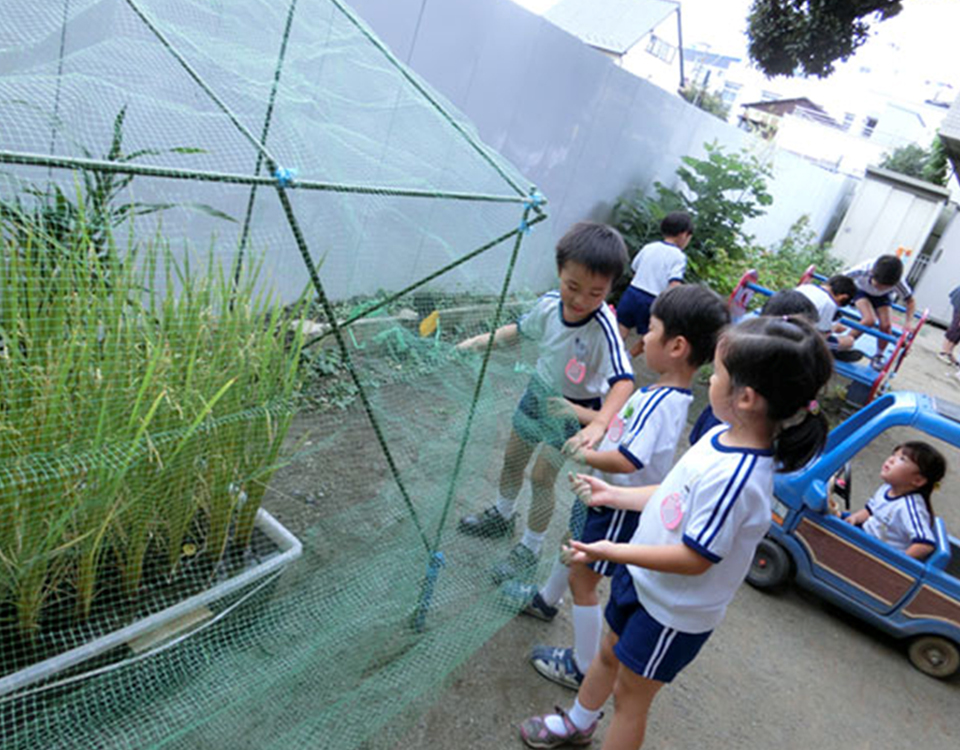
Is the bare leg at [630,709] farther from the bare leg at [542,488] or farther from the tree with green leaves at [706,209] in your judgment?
the tree with green leaves at [706,209]

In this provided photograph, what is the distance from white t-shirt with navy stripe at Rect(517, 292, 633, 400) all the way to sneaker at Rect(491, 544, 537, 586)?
1.94 feet

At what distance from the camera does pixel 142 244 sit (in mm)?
2141

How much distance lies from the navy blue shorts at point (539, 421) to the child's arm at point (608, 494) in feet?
1.30

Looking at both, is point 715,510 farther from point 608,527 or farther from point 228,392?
point 228,392

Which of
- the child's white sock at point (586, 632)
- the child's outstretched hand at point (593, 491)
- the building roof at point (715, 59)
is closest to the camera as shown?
the child's outstretched hand at point (593, 491)

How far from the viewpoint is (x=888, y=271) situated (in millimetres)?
6070

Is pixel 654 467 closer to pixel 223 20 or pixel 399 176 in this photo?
pixel 399 176

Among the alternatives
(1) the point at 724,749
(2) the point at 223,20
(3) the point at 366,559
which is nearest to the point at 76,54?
(2) the point at 223,20

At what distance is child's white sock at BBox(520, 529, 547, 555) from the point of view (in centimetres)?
236

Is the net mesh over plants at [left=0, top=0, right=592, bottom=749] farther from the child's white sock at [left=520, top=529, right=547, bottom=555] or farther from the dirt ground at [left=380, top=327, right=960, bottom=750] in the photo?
the dirt ground at [left=380, top=327, right=960, bottom=750]

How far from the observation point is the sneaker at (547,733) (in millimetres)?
2062

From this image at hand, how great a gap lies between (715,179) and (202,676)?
7623 millimetres

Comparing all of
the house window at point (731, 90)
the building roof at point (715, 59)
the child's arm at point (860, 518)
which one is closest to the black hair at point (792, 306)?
the child's arm at point (860, 518)

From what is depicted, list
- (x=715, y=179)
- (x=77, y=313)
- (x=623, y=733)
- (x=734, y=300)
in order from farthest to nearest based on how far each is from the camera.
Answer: (x=715, y=179)
(x=734, y=300)
(x=623, y=733)
(x=77, y=313)
